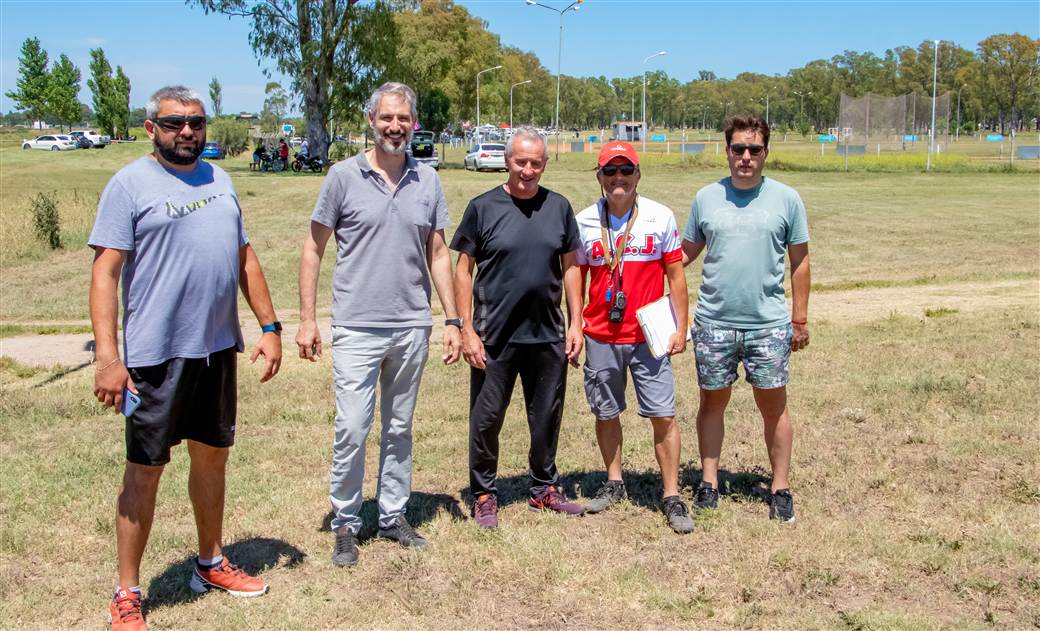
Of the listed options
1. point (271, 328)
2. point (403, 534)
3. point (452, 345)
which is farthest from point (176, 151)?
point (403, 534)

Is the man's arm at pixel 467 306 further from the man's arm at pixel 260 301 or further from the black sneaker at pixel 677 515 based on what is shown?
the black sneaker at pixel 677 515

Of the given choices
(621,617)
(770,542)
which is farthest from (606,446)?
(621,617)

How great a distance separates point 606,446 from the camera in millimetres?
4949

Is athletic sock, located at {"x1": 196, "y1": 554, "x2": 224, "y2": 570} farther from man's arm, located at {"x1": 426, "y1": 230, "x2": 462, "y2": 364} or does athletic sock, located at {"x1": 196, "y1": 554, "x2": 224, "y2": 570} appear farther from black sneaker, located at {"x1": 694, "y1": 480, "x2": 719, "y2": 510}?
black sneaker, located at {"x1": 694, "y1": 480, "x2": 719, "y2": 510}

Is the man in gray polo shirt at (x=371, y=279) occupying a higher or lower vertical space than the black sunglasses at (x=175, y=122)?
lower

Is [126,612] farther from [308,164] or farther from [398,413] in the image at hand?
[308,164]

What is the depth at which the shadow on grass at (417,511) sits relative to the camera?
4.71 m

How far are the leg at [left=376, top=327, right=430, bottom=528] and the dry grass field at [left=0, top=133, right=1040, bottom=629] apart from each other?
0.69 ft

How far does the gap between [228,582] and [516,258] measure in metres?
1.87

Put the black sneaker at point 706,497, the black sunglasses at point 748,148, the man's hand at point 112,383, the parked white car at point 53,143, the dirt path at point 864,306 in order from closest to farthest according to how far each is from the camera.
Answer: the man's hand at point 112,383 → the black sunglasses at point 748,148 → the black sneaker at point 706,497 → the dirt path at point 864,306 → the parked white car at point 53,143

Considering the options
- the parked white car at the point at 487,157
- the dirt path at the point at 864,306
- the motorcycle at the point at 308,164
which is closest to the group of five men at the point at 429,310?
the dirt path at the point at 864,306

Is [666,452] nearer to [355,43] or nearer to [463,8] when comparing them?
[355,43]

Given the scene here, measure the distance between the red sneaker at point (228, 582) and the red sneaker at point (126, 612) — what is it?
13.7 inches

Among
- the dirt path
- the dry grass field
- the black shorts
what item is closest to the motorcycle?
the dirt path
